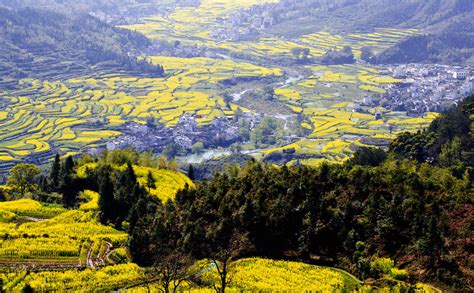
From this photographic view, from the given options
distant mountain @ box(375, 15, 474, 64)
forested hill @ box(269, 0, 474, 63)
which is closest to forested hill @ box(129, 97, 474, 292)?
distant mountain @ box(375, 15, 474, 64)

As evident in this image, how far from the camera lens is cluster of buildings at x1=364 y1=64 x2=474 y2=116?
323 ft

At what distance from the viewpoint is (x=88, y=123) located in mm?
90500

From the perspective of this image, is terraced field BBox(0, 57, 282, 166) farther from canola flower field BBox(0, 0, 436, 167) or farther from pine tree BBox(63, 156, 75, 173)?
pine tree BBox(63, 156, 75, 173)

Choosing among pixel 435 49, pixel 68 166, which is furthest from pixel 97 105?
pixel 435 49

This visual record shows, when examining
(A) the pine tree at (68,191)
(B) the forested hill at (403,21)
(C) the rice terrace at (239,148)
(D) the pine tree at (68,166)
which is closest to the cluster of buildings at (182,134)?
(C) the rice terrace at (239,148)

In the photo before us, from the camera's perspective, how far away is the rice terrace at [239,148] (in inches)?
1104

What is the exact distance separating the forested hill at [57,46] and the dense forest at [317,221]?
293 feet

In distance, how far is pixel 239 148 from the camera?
84500mm

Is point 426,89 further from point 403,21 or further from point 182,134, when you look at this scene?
point 403,21

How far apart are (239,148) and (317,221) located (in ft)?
177

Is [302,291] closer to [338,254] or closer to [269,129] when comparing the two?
[338,254]

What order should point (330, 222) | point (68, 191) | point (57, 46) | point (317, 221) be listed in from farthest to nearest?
1. point (57, 46)
2. point (68, 191)
3. point (317, 221)
4. point (330, 222)

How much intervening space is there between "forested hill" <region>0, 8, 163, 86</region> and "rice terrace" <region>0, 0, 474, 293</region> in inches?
22.0

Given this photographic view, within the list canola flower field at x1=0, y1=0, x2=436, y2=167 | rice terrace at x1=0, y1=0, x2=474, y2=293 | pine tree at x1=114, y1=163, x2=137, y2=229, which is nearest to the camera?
rice terrace at x1=0, y1=0, x2=474, y2=293
